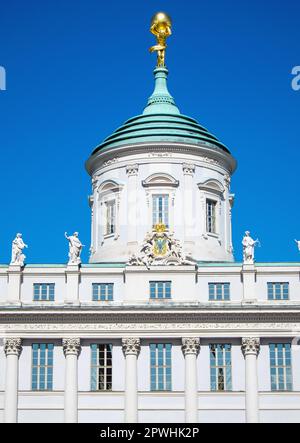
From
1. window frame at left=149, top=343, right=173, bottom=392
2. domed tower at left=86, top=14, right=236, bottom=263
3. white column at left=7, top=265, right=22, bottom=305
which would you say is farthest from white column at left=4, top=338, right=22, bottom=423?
domed tower at left=86, top=14, right=236, bottom=263

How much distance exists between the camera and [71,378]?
6925 cm

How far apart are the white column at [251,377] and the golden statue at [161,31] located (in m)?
24.0


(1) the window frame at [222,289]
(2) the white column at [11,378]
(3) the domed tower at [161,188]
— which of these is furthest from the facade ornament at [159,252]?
(2) the white column at [11,378]

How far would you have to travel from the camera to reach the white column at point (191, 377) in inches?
2702

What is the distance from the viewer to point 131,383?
2719 inches

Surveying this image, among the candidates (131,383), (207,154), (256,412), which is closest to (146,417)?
(131,383)

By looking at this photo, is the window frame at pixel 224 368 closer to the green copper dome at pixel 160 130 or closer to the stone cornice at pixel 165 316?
the stone cornice at pixel 165 316

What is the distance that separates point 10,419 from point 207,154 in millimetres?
22622

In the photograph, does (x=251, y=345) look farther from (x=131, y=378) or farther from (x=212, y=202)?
(x=212, y=202)

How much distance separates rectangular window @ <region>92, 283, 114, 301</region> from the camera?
71.4 metres

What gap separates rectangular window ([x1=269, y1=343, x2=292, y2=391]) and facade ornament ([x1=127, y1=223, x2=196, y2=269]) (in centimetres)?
776

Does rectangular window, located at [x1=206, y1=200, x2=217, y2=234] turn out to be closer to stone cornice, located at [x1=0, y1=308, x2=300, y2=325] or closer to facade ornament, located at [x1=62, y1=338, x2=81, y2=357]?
stone cornice, located at [x1=0, y1=308, x2=300, y2=325]

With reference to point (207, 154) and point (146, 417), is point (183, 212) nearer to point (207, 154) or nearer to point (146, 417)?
point (207, 154)

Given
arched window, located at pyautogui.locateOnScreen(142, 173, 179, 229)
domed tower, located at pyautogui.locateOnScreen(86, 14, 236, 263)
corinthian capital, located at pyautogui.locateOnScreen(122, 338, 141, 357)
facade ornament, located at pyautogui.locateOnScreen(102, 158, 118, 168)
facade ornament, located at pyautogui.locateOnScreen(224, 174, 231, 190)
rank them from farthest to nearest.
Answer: facade ornament, located at pyautogui.locateOnScreen(224, 174, 231, 190) → facade ornament, located at pyautogui.locateOnScreen(102, 158, 118, 168) → arched window, located at pyautogui.locateOnScreen(142, 173, 179, 229) → domed tower, located at pyautogui.locateOnScreen(86, 14, 236, 263) → corinthian capital, located at pyautogui.locateOnScreen(122, 338, 141, 357)
